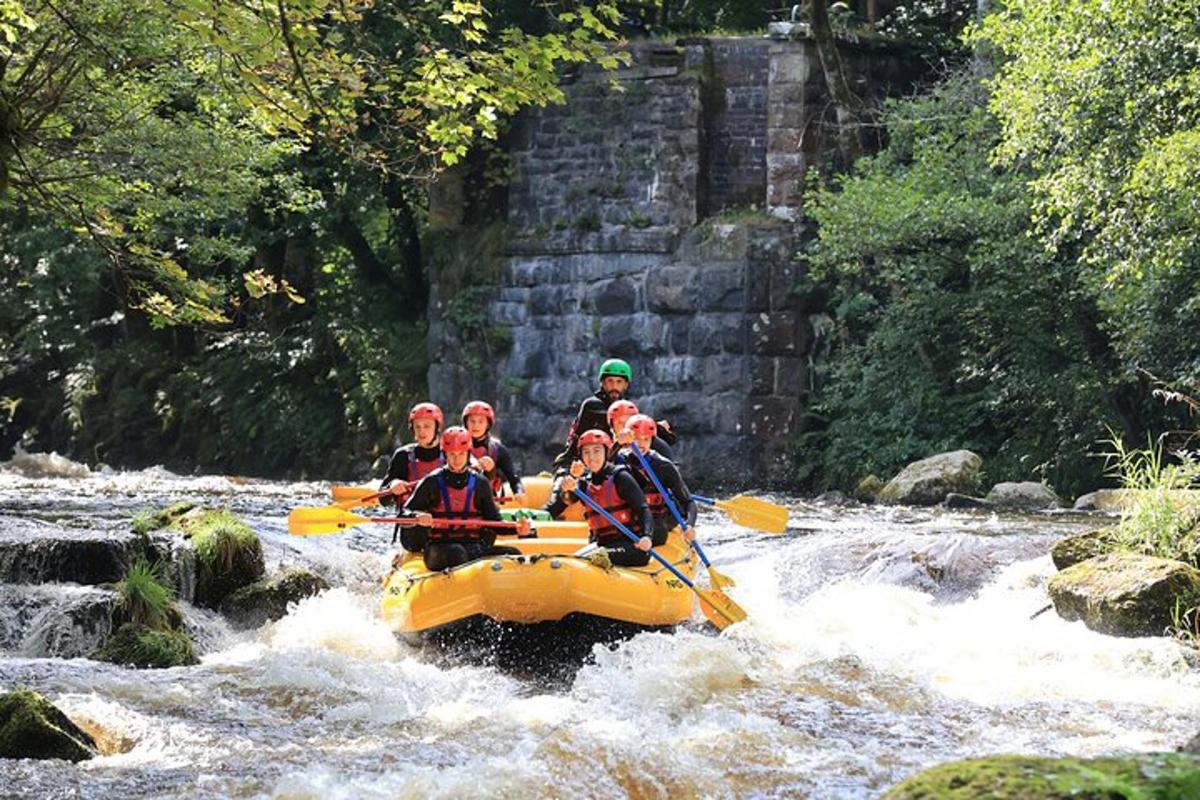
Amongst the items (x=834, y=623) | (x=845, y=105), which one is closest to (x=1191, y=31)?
(x=834, y=623)

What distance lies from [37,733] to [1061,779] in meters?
4.28

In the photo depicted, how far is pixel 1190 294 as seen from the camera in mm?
14773

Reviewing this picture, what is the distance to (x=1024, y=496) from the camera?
1655 centimetres

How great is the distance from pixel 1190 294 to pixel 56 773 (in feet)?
37.9

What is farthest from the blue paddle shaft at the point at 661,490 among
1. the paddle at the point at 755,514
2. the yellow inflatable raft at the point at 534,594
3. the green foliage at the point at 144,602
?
the green foliage at the point at 144,602

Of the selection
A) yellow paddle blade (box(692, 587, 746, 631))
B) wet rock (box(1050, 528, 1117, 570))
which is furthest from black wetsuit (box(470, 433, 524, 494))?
wet rock (box(1050, 528, 1117, 570))

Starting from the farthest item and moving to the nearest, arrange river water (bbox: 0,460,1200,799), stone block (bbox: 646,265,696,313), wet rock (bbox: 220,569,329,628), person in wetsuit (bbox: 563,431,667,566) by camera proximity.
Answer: stone block (bbox: 646,265,696,313)
wet rock (bbox: 220,569,329,628)
person in wetsuit (bbox: 563,431,667,566)
river water (bbox: 0,460,1200,799)

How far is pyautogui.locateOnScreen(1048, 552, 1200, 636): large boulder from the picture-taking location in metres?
8.72

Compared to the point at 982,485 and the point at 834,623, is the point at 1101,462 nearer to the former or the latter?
the point at 982,485

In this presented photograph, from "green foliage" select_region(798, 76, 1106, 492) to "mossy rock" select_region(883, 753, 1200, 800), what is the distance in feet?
43.7

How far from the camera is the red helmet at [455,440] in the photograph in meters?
9.23

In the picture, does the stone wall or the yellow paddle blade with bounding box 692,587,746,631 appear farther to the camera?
the stone wall

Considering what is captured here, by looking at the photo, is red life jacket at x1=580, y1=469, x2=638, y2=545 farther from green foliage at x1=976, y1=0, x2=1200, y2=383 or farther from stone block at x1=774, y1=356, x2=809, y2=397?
stone block at x1=774, y1=356, x2=809, y2=397

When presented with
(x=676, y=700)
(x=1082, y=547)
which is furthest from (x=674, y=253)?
(x=676, y=700)
